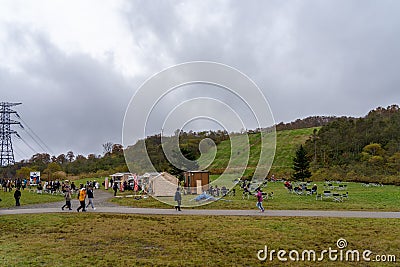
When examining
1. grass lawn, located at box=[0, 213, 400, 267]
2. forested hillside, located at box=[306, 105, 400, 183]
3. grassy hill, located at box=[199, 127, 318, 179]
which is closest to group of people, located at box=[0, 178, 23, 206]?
grass lawn, located at box=[0, 213, 400, 267]

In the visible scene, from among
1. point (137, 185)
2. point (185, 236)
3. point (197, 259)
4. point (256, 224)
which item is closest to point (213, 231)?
point (185, 236)

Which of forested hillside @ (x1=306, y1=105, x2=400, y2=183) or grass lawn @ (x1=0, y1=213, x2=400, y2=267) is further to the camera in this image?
forested hillside @ (x1=306, y1=105, x2=400, y2=183)

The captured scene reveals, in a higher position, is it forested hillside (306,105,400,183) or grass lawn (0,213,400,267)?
forested hillside (306,105,400,183)

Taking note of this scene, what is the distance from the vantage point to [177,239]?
13.8 metres

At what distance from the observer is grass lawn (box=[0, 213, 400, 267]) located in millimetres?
11172

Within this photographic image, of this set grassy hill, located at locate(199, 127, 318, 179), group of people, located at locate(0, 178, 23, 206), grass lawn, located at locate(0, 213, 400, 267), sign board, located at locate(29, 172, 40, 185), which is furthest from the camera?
grassy hill, located at locate(199, 127, 318, 179)

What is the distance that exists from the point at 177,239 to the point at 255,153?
60700 millimetres

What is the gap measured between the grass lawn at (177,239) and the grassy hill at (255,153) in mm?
28292

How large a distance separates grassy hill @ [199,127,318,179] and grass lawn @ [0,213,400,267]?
28.3 metres

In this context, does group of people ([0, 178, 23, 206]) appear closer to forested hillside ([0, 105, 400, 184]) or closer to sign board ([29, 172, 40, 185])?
sign board ([29, 172, 40, 185])

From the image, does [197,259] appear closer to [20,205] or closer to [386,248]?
[386,248]

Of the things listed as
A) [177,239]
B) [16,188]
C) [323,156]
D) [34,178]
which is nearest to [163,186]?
[16,188]

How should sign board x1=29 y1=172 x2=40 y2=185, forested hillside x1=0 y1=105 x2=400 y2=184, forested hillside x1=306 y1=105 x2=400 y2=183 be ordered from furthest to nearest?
forested hillside x1=306 y1=105 x2=400 y2=183 → sign board x1=29 y1=172 x2=40 y2=185 → forested hillside x1=0 y1=105 x2=400 y2=184

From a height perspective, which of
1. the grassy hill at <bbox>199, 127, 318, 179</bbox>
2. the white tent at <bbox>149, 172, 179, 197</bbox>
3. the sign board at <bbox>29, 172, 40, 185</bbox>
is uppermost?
the grassy hill at <bbox>199, 127, 318, 179</bbox>
